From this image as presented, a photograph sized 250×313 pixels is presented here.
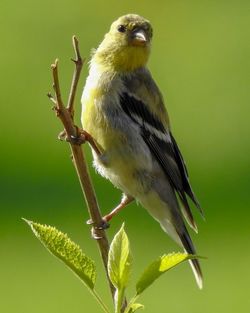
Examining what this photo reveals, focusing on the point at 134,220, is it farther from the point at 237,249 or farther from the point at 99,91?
the point at 99,91

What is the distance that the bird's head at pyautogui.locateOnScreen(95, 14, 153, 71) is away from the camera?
15.9ft

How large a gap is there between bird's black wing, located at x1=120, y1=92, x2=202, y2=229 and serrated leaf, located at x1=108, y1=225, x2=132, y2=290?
2668mm

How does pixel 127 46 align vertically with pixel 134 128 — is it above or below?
above

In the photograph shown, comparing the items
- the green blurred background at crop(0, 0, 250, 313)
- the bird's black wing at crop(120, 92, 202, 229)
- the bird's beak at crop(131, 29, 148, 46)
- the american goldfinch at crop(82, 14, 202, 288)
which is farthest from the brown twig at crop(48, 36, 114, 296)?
the green blurred background at crop(0, 0, 250, 313)

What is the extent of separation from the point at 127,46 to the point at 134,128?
1.35 feet

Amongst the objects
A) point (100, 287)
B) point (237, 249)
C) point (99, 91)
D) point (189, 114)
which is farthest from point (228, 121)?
point (99, 91)

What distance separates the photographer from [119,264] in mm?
2012

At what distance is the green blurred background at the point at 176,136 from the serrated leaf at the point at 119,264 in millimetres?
6306

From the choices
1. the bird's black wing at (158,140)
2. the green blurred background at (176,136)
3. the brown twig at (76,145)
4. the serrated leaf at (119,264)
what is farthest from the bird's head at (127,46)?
the green blurred background at (176,136)

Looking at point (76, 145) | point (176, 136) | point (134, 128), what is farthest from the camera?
point (176, 136)

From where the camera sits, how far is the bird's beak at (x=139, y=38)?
4.79m

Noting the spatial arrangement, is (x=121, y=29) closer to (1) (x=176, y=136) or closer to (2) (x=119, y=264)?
(2) (x=119, y=264)

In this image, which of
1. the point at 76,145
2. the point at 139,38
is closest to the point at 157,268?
the point at 76,145

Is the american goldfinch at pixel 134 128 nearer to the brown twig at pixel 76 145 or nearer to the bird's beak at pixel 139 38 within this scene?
the bird's beak at pixel 139 38
